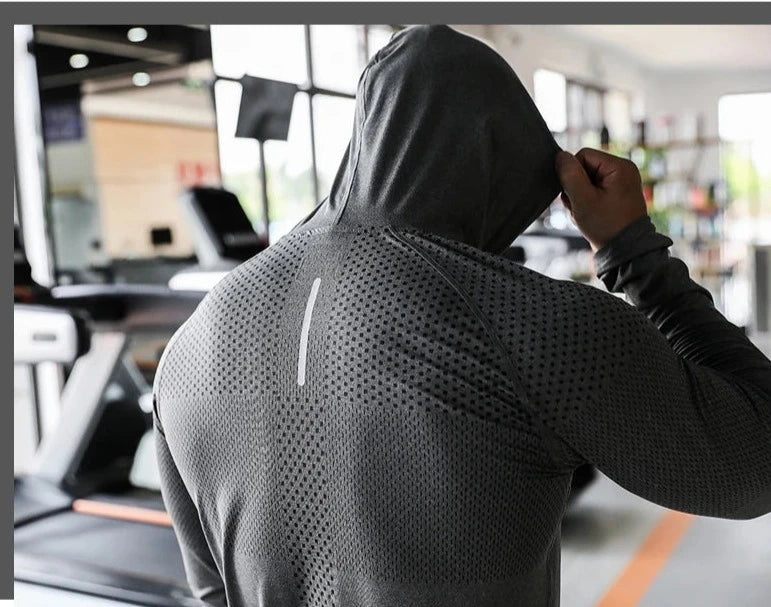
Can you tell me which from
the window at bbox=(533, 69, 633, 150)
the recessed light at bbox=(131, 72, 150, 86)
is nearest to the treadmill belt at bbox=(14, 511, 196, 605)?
the recessed light at bbox=(131, 72, 150, 86)

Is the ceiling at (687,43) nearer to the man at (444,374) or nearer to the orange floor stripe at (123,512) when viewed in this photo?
the orange floor stripe at (123,512)

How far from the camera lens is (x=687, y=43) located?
998cm

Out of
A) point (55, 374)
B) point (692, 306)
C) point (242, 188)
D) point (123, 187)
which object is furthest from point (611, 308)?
point (123, 187)

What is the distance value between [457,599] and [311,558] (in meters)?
0.15

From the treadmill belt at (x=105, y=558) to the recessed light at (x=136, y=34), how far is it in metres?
3.15

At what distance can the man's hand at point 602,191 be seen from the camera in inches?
32.9

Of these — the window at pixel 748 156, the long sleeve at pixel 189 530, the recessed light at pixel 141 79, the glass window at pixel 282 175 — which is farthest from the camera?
the window at pixel 748 156

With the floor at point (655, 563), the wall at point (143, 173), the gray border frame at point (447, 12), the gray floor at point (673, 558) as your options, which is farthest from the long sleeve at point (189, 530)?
the wall at point (143, 173)

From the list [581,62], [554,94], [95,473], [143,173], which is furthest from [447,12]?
[581,62]

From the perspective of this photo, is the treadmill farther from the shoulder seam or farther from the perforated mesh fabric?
the shoulder seam

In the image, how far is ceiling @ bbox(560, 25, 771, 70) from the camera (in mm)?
9030

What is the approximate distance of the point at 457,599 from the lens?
78 cm

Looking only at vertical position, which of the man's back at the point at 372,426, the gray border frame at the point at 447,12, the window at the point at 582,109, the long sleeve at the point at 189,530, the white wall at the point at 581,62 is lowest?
the long sleeve at the point at 189,530

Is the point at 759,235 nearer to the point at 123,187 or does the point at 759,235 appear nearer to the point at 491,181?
the point at 123,187
